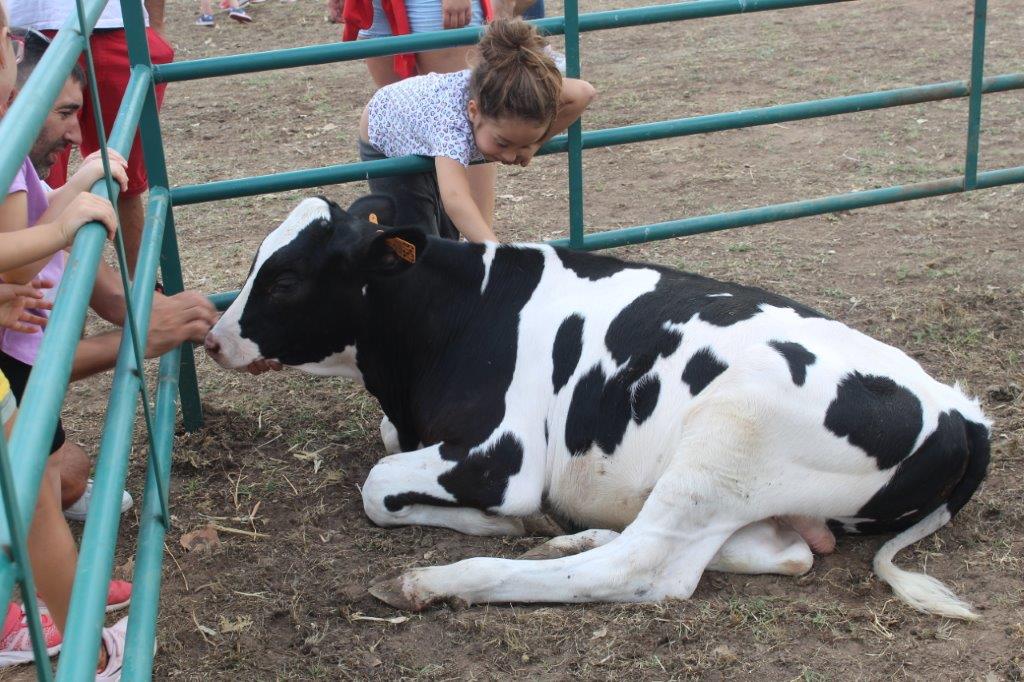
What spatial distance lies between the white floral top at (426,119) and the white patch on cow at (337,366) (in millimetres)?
789

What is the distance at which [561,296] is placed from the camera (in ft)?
12.5

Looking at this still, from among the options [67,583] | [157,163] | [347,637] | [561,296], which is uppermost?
[157,163]

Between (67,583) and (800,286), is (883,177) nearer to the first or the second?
(800,286)

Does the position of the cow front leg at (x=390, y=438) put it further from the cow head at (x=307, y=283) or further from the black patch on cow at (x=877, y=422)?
the black patch on cow at (x=877, y=422)

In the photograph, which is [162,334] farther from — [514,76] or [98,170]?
[514,76]

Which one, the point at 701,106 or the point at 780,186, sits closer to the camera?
the point at 780,186

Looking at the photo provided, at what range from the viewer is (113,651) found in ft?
9.50

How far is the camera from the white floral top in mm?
4070

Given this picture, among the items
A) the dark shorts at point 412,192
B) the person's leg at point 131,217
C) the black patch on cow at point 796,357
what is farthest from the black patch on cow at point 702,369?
the person's leg at point 131,217

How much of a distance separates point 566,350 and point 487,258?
1.51 ft

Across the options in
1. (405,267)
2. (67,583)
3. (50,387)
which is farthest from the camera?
(405,267)

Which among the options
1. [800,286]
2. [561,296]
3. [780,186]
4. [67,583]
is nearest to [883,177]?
[780,186]

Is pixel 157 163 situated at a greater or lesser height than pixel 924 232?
greater

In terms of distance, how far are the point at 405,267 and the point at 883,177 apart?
401cm
